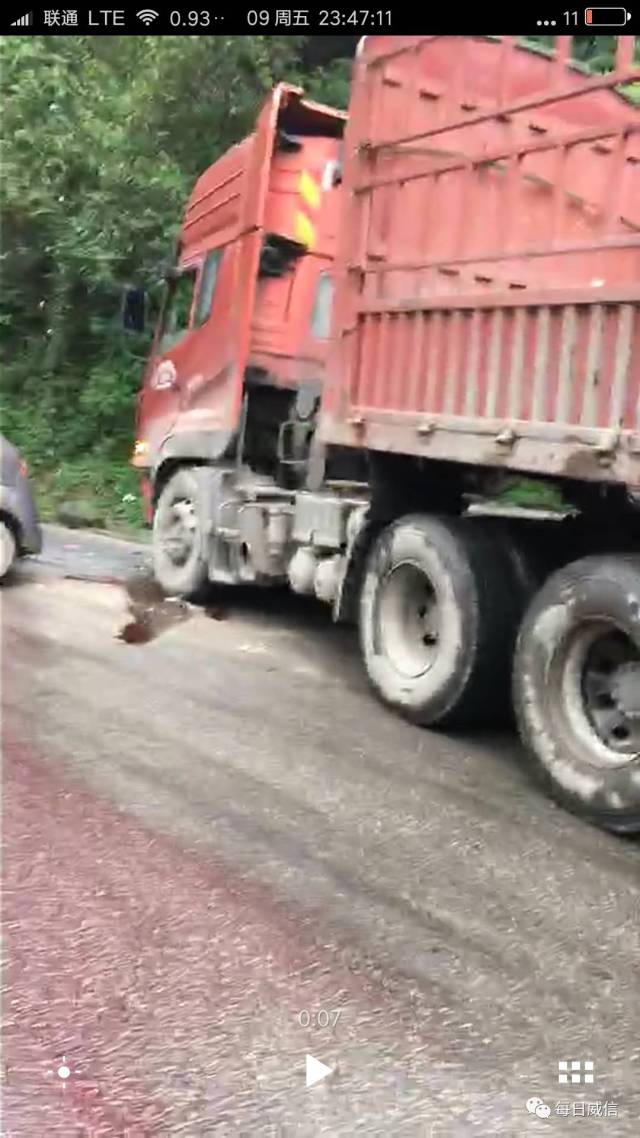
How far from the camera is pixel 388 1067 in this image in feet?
7.89

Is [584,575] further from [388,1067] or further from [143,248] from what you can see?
[143,248]

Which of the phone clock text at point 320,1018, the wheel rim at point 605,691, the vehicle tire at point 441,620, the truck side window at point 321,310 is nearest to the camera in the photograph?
the phone clock text at point 320,1018

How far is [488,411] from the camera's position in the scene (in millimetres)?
4430

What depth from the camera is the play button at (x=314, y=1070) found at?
93.1 inches

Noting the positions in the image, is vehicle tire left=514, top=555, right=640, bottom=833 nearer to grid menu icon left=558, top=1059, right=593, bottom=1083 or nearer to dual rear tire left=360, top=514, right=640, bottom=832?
Result: dual rear tire left=360, top=514, right=640, bottom=832

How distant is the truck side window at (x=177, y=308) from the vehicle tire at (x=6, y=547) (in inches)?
Result: 69.4

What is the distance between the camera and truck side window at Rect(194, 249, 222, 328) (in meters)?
7.42

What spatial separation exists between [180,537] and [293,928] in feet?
15.9

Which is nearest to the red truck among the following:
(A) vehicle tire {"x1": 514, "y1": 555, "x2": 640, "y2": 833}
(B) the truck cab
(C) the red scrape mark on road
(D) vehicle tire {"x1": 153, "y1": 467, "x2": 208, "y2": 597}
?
(A) vehicle tire {"x1": 514, "y1": 555, "x2": 640, "y2": 833}

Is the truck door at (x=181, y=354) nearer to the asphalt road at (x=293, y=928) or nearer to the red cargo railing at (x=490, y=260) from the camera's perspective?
the red cargo railing at (x=490, y=260)
